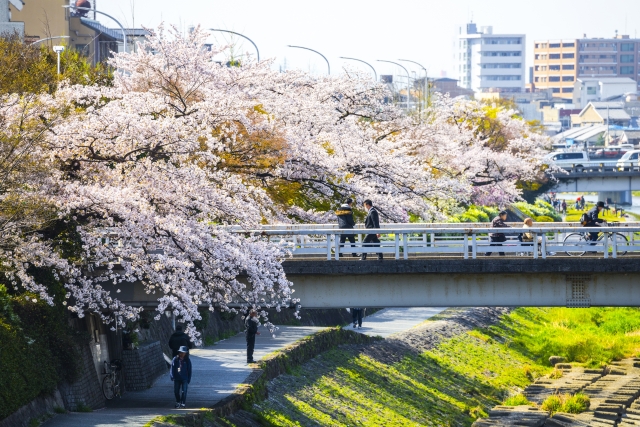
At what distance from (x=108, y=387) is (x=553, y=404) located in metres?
14.4

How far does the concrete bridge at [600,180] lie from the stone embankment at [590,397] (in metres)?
52.5

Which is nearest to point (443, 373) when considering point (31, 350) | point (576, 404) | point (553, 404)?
point (553, 404)

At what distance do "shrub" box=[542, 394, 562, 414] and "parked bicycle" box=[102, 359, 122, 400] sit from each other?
44.4 ft

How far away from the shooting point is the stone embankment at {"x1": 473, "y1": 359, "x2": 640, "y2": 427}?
32.0 meters

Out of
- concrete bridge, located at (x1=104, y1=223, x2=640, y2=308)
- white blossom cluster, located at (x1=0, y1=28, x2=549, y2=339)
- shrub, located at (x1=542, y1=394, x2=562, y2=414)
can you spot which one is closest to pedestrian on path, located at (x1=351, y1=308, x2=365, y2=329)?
white blossom cluster, located at (x1=0, y1=28, x2=549, y2=339)

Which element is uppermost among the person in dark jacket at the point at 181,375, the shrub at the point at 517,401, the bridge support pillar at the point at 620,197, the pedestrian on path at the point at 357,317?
the bridge support pillar at the point at 620,197

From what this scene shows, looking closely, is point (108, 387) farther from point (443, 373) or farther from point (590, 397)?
point (590, 397)

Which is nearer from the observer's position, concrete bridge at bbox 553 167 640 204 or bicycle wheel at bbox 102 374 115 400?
bicycle wheel at bbox 102 374 115 400

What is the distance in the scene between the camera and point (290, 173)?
3356cm

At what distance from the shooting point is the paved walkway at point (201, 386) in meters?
21.8

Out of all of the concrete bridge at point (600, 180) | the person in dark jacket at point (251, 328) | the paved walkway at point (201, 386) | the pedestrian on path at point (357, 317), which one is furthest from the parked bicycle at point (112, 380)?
the concrete bridge at point (600, 180)

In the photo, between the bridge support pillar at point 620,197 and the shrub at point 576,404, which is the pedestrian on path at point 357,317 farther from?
the bridge support pillar at point 620,197

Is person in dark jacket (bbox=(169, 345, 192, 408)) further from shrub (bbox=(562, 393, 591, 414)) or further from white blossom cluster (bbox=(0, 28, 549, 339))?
shrub (bbox=(562, 393, 591, 414))

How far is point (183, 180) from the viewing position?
2478cm
